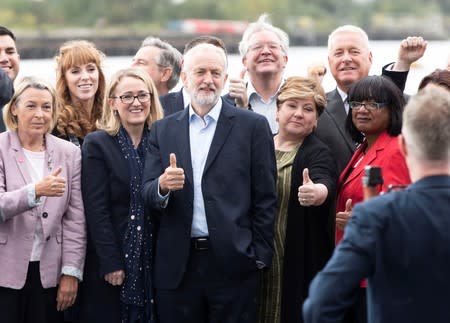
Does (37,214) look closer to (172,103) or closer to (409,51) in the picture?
(172,103)

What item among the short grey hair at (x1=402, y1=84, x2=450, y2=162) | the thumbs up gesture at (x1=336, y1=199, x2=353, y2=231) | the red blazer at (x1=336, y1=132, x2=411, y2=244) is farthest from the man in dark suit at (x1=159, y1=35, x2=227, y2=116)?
the short grey hair at (x1=402, y1=84, x2=450, y2=162)

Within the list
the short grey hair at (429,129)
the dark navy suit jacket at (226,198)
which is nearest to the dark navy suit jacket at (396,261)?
the short grey hair at (429,129)

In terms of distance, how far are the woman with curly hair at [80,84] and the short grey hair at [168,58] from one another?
99 centimetres

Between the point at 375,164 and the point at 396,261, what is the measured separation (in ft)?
5.58

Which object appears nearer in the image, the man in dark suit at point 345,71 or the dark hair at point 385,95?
the dark hair at point 385,95

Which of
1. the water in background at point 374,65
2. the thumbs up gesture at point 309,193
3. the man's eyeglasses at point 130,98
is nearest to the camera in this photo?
the thumbs up gesture at point 309,193

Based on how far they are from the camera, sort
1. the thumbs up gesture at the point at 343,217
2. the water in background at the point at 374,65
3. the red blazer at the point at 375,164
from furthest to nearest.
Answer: the water in background at the point at 374,65 < the thumbs up gesture at the point at 343,217 < the red blazer at the point at 375,164

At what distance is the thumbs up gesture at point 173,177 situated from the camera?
490 cm

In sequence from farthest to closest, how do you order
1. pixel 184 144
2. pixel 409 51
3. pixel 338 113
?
pixel 338 113 < pixel 409 51 < pixel 184 144

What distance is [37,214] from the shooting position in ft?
17.4

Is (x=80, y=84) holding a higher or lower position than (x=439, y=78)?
higher

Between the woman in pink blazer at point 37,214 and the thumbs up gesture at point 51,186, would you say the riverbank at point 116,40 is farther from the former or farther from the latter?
the thumbs up gesture at point 51,186

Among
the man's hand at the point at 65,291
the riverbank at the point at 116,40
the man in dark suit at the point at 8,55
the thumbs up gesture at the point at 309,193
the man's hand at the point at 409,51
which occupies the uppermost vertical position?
the riverbank at the point at 116,40

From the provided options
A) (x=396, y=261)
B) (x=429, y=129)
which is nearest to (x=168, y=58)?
(x=429, y=129)
